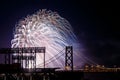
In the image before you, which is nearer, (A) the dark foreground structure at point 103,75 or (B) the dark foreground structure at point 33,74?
(B) the dark foreground structure at point 33,74

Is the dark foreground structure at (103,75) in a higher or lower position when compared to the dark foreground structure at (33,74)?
lower

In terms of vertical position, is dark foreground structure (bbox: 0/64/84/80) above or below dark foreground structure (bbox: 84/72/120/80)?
above

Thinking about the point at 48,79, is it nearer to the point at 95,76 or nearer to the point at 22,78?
Answer: the point at 22,78

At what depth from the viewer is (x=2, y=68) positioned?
224 feet

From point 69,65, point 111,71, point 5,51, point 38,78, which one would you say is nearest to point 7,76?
point 5,51

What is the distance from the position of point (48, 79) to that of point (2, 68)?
78.5 ft

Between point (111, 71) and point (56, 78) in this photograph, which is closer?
point (56, 78)

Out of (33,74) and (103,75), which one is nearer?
(33,74)

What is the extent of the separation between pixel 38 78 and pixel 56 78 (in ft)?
Answer: 17.6

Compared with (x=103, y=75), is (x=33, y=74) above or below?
above

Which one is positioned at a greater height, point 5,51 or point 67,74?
point 5,51

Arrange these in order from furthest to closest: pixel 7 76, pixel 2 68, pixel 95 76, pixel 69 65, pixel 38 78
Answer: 1. pixel 95 76
2. pixel 69 65
3. pixel 38 78
4. pixel 7 76
5. pixel 2 68

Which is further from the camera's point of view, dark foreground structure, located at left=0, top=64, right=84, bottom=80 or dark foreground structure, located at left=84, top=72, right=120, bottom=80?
dark foreground structure, located at left=84, top=72, right=120, bottom=80

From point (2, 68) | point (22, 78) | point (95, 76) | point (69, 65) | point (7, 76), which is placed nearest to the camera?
point (2, 68)
